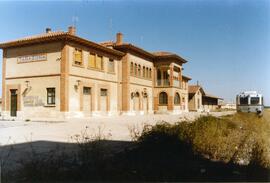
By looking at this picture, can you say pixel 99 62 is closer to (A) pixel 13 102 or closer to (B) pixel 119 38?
(B) pixel 119 38

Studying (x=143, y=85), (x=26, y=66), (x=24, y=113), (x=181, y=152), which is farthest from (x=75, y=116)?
(x=181, y=152)

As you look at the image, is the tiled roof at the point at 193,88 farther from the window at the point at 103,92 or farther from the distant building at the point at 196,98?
the window at the point at 103,92

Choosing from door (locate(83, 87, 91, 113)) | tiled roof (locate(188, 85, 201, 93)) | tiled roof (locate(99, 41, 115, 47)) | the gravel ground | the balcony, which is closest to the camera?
the gravel ground

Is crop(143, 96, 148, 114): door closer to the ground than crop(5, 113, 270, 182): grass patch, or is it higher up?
higher up

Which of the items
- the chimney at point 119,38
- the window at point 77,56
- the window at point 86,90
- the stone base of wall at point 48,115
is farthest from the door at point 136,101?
the window at point 77,56

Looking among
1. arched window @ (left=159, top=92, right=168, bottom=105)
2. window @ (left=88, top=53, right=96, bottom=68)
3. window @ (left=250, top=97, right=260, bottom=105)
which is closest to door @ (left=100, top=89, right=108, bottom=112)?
window @ (left=88, top=53, right=96, bottom=68)

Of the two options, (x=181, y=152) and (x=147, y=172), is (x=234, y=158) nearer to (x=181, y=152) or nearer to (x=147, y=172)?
(x=181, y=152)

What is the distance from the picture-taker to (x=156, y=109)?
129ft

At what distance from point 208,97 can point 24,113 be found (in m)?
50.1

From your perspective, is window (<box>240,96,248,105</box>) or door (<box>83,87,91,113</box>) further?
window (<box>240,96,248,105</box>)

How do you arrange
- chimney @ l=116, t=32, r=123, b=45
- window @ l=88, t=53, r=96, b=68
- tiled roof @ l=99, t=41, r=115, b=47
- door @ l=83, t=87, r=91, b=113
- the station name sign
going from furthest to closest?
chimney @ l=116, t=32, r=123, b=45, tiled roof @ l=99, t=41, r=115, b=47, window @ l=88, t=53, r=96, b=68, door @ l=83, t=87, r=91, b=113, the station name sign

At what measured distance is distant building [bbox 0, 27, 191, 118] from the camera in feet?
74.1

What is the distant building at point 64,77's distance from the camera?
22594 millimetres

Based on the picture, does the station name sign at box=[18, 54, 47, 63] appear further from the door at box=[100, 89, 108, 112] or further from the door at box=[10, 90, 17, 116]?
the door at box=[100, 89, 108, 112]
